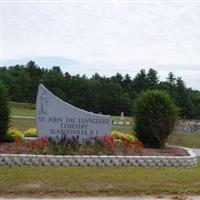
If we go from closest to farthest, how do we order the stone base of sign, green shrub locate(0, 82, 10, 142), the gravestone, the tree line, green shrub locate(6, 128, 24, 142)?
the stone base of sign < the gravestone < green shrub locate(0, 82, 10, 142) < green shrub locate(6, 128, 24, 142) < the tree line

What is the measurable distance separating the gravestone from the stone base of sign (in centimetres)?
238

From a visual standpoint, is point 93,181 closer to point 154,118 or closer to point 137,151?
point 137,151

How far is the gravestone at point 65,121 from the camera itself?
48.9ft

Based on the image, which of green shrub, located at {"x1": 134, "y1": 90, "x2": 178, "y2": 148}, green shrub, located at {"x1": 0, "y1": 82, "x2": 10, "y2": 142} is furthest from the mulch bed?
green shrub, located at {"x1": 0, "y1": 82, "x2": 10, "y2": 142}

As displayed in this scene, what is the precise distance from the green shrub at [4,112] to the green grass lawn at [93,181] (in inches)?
161

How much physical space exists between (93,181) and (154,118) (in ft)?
22.6

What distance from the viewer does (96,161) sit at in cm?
1246

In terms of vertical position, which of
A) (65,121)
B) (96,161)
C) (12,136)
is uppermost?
(65,121)

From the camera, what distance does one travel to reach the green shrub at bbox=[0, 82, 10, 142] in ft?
50.1

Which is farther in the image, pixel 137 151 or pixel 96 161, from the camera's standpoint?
pixel 137 151

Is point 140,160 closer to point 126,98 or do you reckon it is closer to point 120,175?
point 120,175

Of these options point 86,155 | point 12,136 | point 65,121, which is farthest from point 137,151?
point 12,136

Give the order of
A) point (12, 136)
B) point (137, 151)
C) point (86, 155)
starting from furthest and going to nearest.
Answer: point (12, 136), point (137, 151), point (86, 155)

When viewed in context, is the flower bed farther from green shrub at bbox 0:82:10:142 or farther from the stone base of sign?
green shrub at bbox 0:82:10:142
